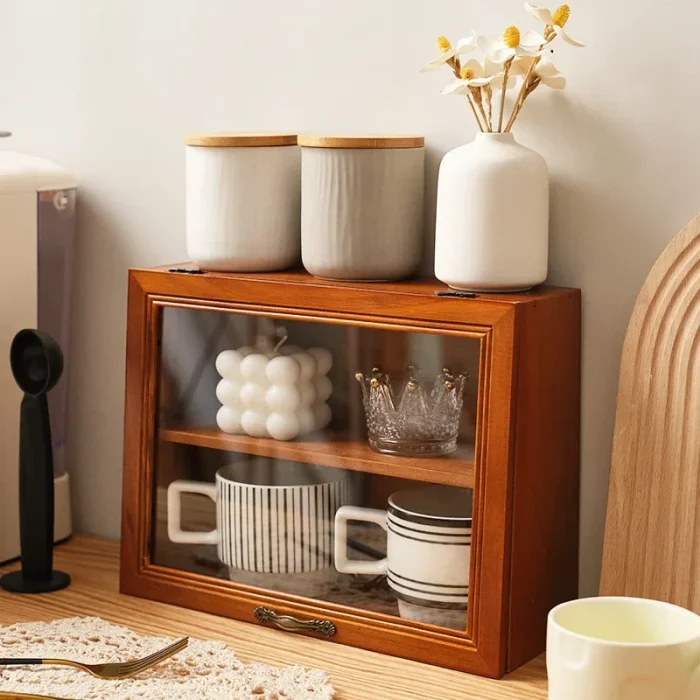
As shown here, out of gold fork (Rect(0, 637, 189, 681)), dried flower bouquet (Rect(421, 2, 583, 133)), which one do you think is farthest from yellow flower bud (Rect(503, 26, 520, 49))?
gold fork (Rect(0, 637, 189, 681))

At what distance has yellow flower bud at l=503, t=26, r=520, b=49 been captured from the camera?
40.3 inches

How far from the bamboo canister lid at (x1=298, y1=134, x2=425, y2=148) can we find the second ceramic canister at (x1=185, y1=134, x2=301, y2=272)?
0.06 m

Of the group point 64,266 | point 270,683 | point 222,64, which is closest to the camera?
point 270,683

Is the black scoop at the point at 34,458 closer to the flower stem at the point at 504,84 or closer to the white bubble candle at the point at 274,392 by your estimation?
the white bubble candle at the point at 274,392

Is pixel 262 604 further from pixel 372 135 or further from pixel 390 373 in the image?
pixel 372 135

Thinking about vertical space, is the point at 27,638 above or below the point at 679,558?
below

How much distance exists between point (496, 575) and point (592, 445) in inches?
7.0

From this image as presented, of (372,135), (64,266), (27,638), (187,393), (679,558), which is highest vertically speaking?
(372,135)

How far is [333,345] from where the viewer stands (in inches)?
43.4

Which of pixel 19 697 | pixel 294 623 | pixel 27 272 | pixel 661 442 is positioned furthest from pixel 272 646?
pixel 27 272

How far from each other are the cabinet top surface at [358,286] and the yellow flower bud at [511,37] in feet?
0.72

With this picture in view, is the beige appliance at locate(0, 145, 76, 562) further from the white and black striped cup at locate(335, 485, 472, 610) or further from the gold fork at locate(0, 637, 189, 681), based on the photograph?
the white and black striped cup at locate(335, 485, 472, 610)

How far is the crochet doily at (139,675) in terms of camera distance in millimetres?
984

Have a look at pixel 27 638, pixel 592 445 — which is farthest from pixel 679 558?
pixel 27 638
